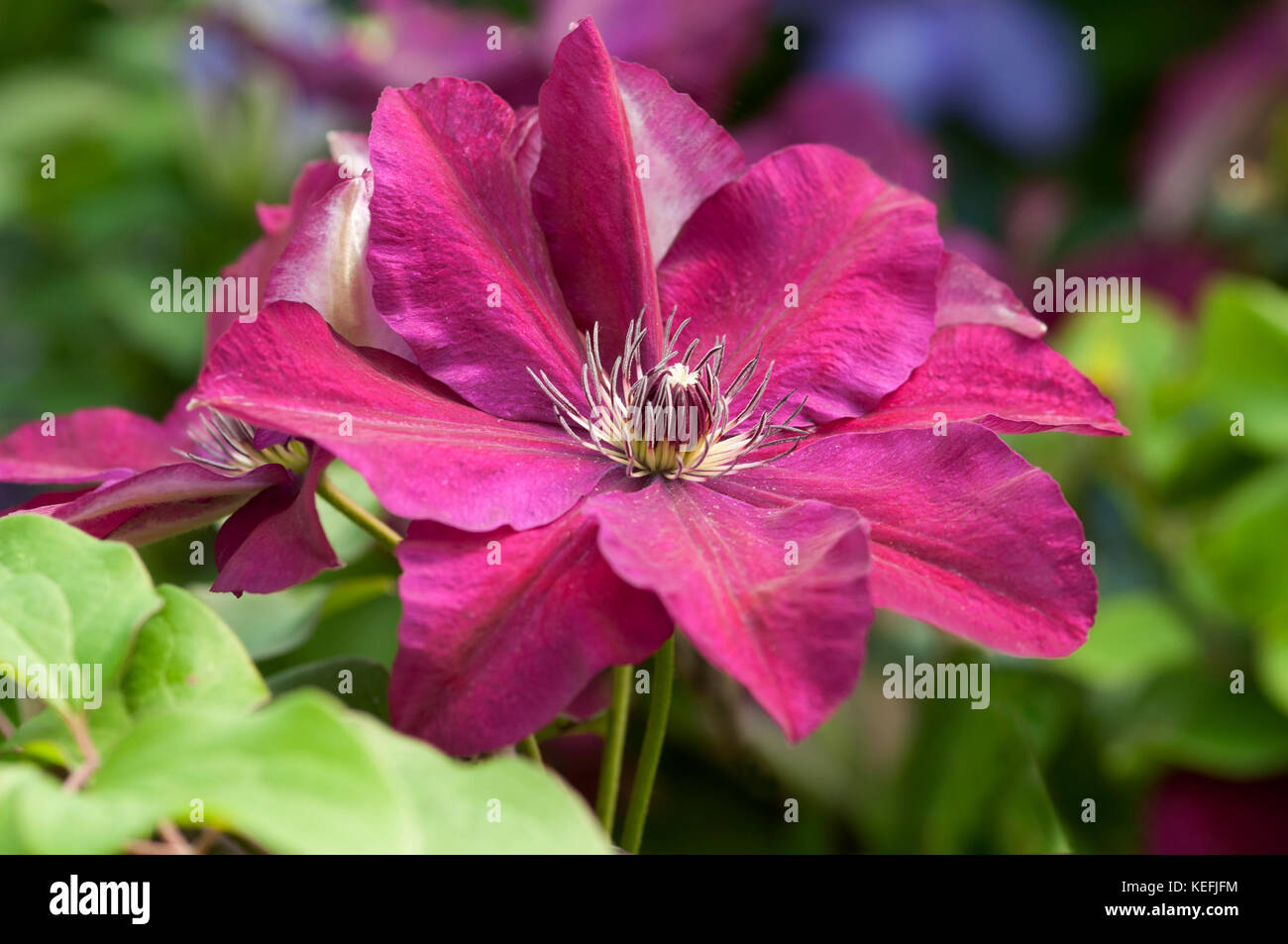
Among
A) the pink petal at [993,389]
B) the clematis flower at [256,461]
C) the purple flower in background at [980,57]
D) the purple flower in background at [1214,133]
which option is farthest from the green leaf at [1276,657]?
the purple flower in background at [980,57]

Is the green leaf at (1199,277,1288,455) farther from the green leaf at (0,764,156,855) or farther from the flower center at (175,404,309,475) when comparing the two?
the green leaf at (0,764,156,855)

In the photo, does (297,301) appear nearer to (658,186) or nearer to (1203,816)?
(658,186)

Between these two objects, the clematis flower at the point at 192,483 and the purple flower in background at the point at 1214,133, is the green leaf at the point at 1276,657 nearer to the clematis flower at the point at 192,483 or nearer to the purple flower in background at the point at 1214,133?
the clematis flower at the point at 192,483

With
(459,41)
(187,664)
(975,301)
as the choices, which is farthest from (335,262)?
(459,41)

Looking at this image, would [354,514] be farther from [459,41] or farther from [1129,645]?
[459,41]

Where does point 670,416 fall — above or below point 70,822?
above

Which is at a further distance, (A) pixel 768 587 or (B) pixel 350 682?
(B) pixel 350 682

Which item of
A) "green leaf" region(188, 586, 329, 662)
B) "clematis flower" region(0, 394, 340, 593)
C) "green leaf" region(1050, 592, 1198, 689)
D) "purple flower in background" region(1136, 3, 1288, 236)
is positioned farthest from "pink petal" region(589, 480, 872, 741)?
"purple flower in background" region(1136, 3, 1288, 236)
